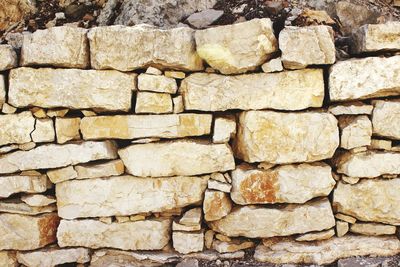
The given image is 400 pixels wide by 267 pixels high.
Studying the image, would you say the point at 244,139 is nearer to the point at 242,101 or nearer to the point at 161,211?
the point at 242,101

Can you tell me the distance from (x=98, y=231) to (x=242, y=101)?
67.9 inches

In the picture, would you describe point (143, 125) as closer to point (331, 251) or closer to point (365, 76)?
point (365, 76)

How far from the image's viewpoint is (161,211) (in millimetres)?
3426

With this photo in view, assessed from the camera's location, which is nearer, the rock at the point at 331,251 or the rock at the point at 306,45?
the rock at the point at 306,45

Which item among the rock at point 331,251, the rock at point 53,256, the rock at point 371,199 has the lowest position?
the rock at point 53,256

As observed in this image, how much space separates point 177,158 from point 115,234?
91 centimetres

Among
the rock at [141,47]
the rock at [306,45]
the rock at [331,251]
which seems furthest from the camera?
the rock at [331,251]

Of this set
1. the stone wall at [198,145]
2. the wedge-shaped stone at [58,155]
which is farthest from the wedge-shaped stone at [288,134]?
the wedge-shaped stone at [58,155]

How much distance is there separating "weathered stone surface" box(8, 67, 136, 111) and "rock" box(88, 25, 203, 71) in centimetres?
13

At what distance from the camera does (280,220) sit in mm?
3322

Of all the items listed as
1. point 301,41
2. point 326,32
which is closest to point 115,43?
point 301,41

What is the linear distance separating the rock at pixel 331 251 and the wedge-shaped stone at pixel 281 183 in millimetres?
450

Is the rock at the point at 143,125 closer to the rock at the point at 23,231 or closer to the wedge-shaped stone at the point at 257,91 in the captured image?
the wedge-shaped stone at the point at 257,91

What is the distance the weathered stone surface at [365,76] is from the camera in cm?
307
